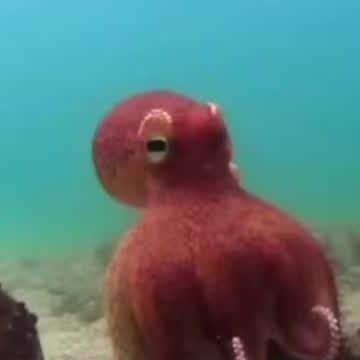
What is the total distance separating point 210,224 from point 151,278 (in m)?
0.18

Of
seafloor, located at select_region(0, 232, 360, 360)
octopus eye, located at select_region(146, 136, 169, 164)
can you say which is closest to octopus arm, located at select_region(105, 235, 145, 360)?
octopus eye, located at select_region(146, 136, 169, 164)

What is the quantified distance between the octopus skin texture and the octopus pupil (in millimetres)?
52

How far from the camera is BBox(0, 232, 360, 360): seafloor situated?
15.5 ft

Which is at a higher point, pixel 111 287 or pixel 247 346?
pixel 111 287

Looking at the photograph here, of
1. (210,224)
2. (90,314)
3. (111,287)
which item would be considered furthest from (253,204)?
(90,314)

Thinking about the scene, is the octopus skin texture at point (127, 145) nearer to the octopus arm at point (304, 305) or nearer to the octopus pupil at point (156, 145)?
the octopus pupil at point (156, 145)

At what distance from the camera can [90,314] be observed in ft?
21.4

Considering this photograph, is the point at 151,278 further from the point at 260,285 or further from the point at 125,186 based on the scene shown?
the point at 125,186

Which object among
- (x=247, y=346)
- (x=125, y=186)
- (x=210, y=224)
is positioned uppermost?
(x=125, y=186)

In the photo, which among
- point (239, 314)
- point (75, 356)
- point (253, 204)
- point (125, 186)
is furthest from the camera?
point (75, 356)

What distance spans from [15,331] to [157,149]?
1.09 metres

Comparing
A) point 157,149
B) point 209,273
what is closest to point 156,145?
point 157,149

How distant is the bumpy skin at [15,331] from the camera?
274 centimetres

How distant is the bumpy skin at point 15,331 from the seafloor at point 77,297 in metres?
1.09
